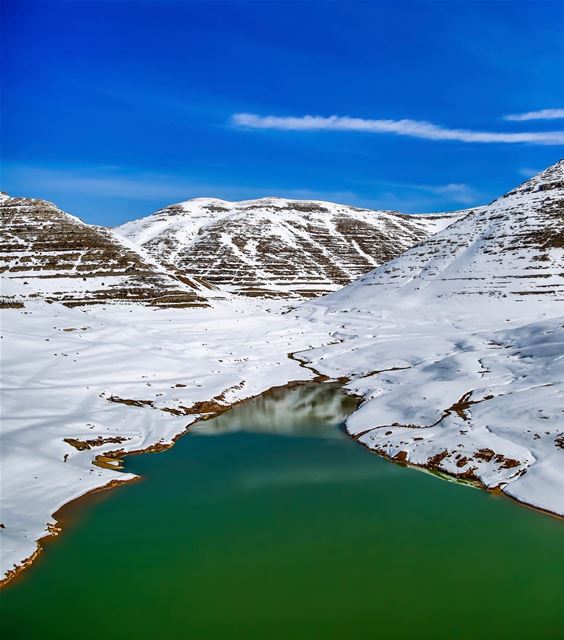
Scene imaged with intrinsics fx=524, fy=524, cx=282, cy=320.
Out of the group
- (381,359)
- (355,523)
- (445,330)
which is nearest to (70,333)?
(381,359)

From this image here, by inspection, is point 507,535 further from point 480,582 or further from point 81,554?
point 81,554

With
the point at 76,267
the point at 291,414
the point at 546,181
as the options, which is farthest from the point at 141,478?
the point at 546,181

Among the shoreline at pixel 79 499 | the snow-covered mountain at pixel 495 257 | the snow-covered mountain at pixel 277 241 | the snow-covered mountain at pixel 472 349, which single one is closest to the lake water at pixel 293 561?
the shoreline at pixel 79 499

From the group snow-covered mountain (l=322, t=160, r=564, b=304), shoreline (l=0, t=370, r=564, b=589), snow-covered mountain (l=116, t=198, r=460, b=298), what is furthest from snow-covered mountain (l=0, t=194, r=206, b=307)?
shoreline (l=0, t=370, r=564, b=589)

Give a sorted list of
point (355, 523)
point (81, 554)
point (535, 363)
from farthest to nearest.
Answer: point (535, 363), point (355, 523), point (81, 554)

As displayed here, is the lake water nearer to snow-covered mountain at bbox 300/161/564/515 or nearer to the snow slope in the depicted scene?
the snow slope

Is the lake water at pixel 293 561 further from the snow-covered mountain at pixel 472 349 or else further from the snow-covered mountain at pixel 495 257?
the snow-covered mountain at pixel 495 257
